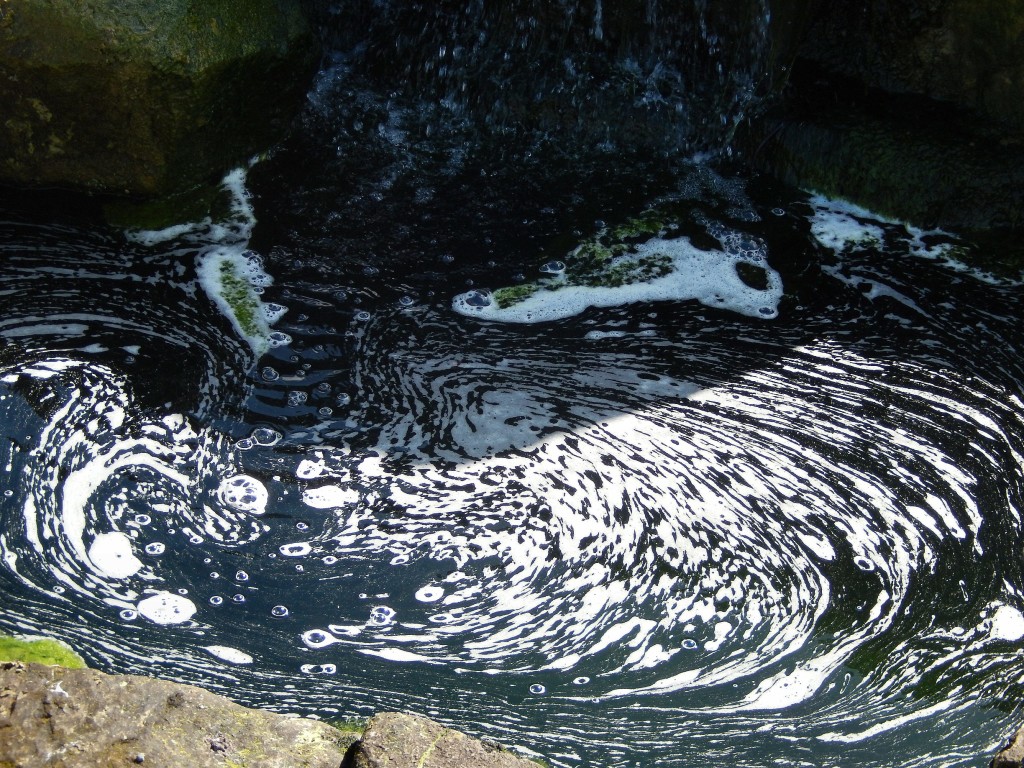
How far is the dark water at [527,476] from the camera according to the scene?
2326 mm

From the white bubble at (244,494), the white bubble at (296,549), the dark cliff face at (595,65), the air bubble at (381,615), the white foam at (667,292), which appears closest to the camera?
the air bubble at (381,615)

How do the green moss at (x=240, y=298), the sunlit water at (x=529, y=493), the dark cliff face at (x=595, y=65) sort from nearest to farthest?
1. the sunlit water at (x=529, y=493)
2. the green moss at (x=240, y=298)
3. the dark cliff face at (x=595, y=65)

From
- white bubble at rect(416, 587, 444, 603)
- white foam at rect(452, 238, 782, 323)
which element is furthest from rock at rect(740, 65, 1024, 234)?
white bubble at rect(416, 587, 444, 603)

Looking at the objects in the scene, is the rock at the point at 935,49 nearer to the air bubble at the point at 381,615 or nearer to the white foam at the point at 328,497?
the white foam at the point at 328,497

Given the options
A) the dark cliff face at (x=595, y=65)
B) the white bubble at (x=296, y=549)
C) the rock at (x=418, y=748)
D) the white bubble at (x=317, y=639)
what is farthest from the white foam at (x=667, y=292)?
the rock at (x=418, y=748)

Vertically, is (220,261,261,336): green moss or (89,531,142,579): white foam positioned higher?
(220,261,261,336): green moss

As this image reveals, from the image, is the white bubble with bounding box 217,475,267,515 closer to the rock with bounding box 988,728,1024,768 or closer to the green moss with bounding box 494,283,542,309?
the green moss with bounding box 494,283,542,309

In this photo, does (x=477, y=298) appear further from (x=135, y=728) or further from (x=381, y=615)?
(x=135, y=728)

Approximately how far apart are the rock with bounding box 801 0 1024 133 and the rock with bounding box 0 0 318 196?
7.34 feet

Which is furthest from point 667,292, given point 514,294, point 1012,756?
point 1012,756

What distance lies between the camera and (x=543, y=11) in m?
4.39

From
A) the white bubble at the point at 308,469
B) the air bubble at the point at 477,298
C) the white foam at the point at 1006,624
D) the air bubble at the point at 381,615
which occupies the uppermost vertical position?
the air bubble at the point at 477,298

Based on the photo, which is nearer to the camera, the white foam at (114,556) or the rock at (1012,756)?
the rock at (1012,756)

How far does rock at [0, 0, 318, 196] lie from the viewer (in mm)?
3531
